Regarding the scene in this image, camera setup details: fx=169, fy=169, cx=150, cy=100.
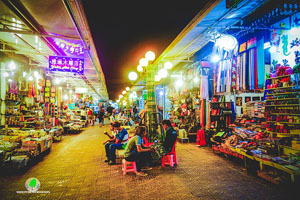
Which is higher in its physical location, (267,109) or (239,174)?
(267,109)

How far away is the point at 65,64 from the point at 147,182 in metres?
7.03

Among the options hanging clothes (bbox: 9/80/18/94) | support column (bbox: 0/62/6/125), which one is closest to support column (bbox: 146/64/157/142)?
support column (bbox: 0/62/6/125)

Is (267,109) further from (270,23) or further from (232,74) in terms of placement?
(270,23)

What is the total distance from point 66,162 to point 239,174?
610 cm

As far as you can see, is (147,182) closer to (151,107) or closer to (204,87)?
(151,107)

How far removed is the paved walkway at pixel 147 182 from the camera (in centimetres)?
398

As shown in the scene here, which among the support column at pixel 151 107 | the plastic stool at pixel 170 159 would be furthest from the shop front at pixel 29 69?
the plastic stool at pixel 170 159

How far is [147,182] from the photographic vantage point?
4695mm

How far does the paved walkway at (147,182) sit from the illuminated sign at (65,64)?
439 cm

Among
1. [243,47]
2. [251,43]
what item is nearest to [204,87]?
[243,47]

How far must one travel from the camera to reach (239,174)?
16.9 ft

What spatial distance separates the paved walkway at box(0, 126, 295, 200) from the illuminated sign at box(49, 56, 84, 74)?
173 inches

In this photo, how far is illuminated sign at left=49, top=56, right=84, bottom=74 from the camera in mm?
8312

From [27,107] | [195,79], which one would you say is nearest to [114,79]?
[27,107]
